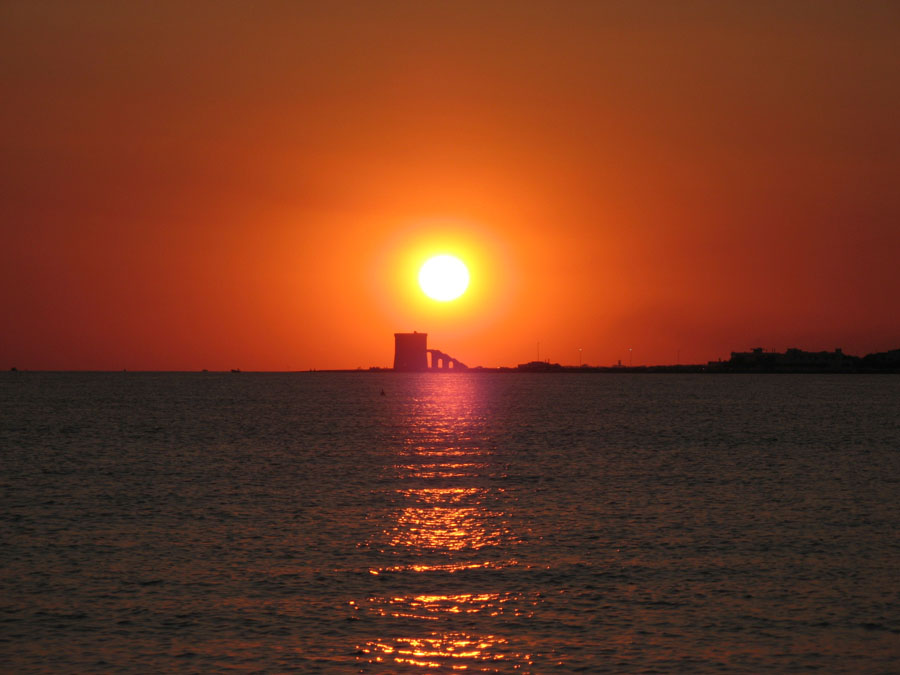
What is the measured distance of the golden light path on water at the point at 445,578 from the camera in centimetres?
2538

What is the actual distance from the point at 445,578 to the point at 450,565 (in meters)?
2.29

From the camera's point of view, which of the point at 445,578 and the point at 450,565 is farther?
the point at 450,565

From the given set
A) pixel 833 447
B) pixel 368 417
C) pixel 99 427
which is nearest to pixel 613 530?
pixel 833 447

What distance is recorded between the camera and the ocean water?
25969mm

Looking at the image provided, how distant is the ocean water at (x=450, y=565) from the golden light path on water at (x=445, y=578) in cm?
12

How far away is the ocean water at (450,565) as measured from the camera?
2597 cm

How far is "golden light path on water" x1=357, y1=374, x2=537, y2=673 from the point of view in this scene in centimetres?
2538

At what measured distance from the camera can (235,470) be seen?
73.8 metres

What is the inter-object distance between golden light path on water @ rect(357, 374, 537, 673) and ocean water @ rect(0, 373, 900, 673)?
4.5 inches

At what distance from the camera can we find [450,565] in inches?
1432

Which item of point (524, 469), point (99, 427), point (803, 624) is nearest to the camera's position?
point (803, 624)

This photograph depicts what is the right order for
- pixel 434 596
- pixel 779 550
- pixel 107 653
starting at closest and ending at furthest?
pixel 107 653, pixel 434 596, pixel 779 550

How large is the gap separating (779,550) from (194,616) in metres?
23.1

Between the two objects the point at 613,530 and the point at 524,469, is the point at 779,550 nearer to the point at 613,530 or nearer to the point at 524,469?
the point at 613,530
